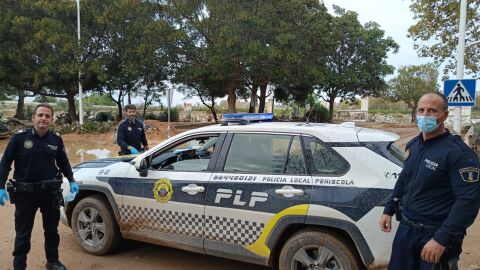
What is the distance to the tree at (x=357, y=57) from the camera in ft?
113

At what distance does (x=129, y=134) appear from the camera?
7.14 metres

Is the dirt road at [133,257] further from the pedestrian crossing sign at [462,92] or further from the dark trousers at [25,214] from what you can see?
the pedestrian crossing sign at [462,92]

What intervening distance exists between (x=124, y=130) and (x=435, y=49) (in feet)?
50.7

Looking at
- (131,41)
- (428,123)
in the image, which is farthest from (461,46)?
(131,41)

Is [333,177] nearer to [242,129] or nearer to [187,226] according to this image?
[242,129]

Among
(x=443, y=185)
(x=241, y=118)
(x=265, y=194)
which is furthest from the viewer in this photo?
(x=241, y=118)

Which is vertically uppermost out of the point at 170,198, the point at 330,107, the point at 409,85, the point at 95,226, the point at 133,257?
the point at 409,85

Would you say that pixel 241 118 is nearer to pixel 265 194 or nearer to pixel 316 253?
pixel 265 194

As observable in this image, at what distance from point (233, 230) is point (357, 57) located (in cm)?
3474

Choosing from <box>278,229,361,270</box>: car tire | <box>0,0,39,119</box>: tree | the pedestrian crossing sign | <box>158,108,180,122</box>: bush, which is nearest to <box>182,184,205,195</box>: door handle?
<box>278,229,361,270</box>: car tire

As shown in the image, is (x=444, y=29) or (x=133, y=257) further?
(x=444, y=29)

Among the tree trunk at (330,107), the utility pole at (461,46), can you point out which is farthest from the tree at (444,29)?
the tree trunk at (330,107)

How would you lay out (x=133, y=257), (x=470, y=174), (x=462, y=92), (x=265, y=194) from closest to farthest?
1. (x=470, y=174)
2. (x=265, y=194)
3. (x=133, y=257)
4. (x=462, y=92)

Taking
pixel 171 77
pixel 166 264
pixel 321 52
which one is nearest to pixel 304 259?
pixel 166 264
